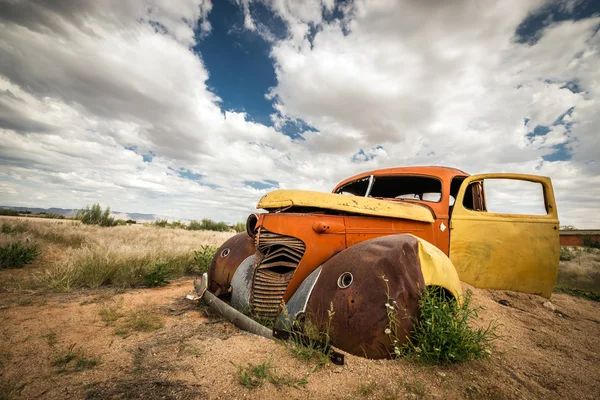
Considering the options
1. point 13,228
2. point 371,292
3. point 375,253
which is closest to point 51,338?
point 371,292

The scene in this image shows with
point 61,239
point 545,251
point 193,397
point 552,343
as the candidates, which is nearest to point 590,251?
point 545,251

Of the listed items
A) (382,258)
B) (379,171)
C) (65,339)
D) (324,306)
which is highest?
(379,171)

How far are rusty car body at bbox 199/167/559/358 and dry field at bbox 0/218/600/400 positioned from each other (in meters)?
0.26

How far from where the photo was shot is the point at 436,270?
83.0 inches

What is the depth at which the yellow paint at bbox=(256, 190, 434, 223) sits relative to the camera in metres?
2.71

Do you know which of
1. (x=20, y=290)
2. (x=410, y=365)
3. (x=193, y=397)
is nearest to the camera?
(x=193, y=397)

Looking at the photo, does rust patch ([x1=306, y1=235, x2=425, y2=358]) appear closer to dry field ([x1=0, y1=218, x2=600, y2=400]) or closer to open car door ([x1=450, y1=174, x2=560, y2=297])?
dry field ([x1=0, y1=218, x2=600, y2=400])

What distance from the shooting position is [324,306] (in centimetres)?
207

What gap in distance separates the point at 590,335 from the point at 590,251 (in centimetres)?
1480

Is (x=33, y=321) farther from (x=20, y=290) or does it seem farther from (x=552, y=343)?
(x=552, y=343)

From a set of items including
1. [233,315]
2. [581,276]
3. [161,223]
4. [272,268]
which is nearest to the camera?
[233,315]

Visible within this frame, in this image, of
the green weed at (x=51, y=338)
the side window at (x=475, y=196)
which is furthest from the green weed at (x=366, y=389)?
the side window at (x=475, y=196)

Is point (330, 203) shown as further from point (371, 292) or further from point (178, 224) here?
point (178, 224)

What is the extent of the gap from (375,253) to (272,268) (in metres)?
1.07
